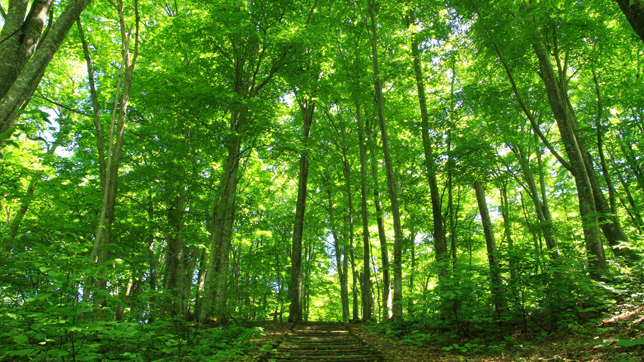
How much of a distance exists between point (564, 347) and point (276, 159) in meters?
8.12

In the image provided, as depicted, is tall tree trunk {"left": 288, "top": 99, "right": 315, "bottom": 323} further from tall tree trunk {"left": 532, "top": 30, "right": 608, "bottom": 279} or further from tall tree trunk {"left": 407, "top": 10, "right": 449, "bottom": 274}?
tall tree trunk {"left": 532, "top": 30, "right": 608, "bottom": 279}

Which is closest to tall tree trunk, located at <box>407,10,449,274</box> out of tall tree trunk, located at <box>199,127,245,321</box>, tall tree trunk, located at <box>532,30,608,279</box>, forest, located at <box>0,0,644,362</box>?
forest, located at <box>0,0,644,362</box>

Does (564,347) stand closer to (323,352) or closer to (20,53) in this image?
(323,352)

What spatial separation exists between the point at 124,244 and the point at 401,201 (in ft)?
30.7

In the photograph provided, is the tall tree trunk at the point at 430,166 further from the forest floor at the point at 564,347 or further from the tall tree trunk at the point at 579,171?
the forest floor at the point at 564,347

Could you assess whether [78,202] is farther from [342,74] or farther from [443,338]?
[443,338]

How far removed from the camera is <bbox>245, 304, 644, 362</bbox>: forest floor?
3752 mm

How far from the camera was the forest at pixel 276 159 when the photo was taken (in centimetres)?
381

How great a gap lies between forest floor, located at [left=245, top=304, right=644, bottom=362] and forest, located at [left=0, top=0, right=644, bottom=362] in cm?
5

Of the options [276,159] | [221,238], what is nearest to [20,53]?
[221,238]

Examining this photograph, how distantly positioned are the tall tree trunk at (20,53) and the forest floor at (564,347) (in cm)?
453

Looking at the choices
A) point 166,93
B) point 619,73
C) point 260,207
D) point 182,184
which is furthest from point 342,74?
point 619,73

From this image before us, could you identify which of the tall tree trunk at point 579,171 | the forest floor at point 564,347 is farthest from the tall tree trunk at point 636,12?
the tall tree trunk at point 579,171

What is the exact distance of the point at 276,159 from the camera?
396 inches
